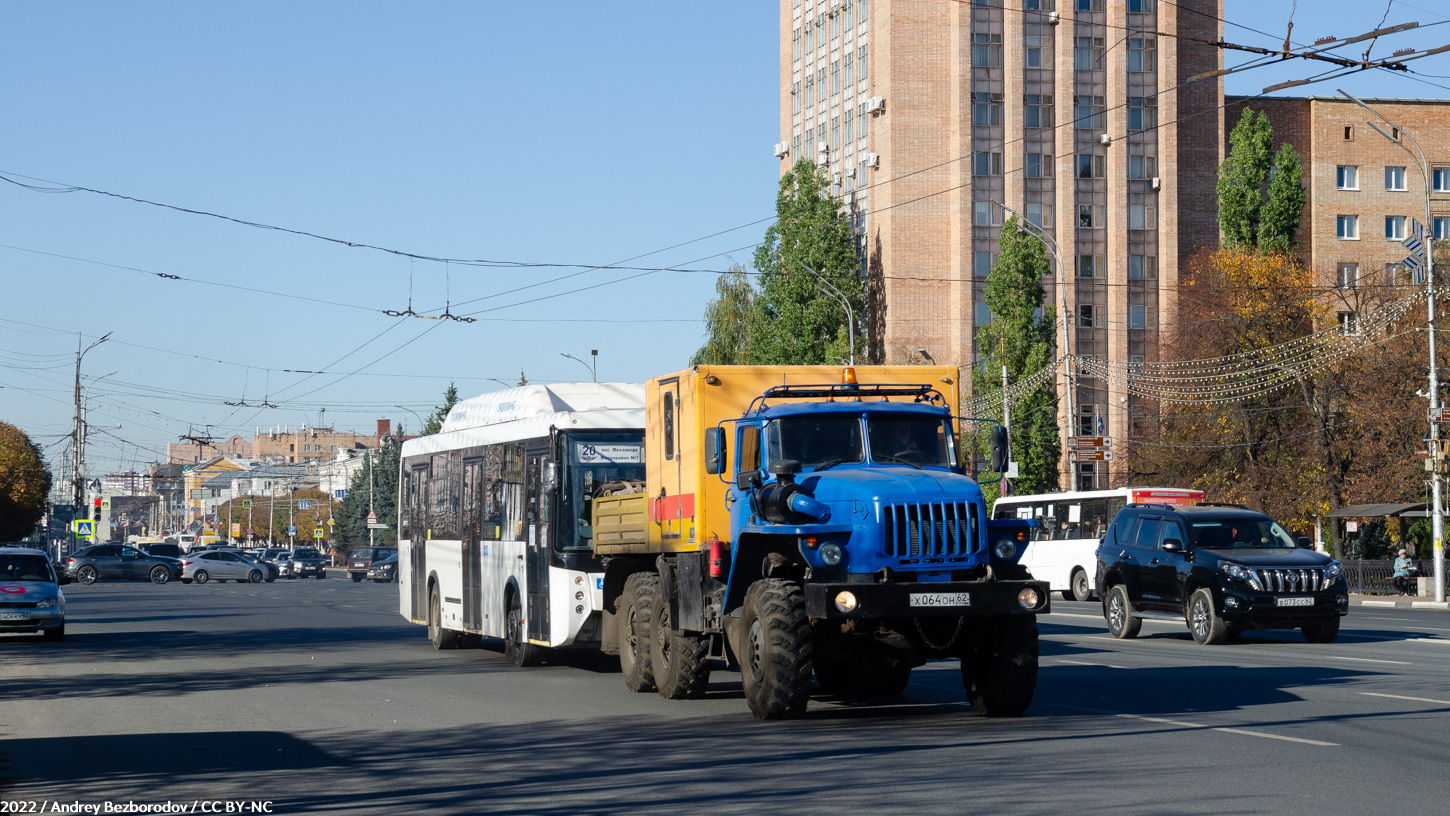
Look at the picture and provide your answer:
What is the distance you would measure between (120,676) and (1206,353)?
1946 inches

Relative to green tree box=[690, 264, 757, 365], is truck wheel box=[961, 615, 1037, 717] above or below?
below

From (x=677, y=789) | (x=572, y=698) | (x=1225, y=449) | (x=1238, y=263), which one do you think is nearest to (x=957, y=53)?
(x=1238, y=263)

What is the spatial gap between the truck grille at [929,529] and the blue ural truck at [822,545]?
12 mm

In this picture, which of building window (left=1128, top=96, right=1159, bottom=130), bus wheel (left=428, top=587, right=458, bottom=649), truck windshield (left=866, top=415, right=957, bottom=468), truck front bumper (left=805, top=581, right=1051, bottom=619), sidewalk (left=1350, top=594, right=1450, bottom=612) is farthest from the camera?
building window (left=1128, top=96, right=1159, bottom=130)

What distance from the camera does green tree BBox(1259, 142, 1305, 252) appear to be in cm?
6906

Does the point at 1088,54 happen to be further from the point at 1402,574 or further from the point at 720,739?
the point at 720,739

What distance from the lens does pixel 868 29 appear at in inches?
3194

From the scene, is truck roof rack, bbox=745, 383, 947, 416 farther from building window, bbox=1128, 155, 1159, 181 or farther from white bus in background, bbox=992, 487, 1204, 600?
building window, bbox=1128, 155, 1159, 181

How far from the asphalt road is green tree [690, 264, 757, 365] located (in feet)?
186

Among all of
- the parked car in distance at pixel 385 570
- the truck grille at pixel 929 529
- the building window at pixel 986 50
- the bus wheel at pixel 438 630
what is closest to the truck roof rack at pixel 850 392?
the truck grille at pixel 929 529

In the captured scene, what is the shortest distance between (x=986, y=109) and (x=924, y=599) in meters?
68.2

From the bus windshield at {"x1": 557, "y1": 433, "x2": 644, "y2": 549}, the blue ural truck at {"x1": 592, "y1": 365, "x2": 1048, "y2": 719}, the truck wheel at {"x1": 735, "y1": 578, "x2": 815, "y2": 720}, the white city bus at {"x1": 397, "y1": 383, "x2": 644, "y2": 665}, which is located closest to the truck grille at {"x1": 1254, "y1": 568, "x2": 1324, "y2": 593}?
the blue ural truck at {"x1": 592, "y1": 365, "x2": 1048, "y2": 719}

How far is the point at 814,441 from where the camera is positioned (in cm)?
1444

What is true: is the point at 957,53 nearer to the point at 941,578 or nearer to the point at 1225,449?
the point at 1225,449
